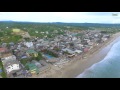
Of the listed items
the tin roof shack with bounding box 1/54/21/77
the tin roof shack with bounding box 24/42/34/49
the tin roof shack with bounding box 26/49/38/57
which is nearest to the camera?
the tin roof shack with bounding box 1/54/21/77

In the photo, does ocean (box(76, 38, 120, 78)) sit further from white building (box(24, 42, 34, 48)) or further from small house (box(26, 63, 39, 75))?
white building (box(24, 42, 34, 48))

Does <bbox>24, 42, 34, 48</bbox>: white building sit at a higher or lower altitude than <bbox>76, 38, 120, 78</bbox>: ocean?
higher

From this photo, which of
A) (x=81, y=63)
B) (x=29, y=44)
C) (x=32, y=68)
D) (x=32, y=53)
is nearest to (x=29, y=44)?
(x=29, y=44)

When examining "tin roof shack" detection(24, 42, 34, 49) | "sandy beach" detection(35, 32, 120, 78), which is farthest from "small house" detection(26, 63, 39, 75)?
"tin roof shack" detection(24, 42, 34, 49)

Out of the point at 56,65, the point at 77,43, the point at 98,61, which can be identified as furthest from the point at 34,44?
the point at 98,61

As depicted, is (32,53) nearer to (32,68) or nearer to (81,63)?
(32,68)
